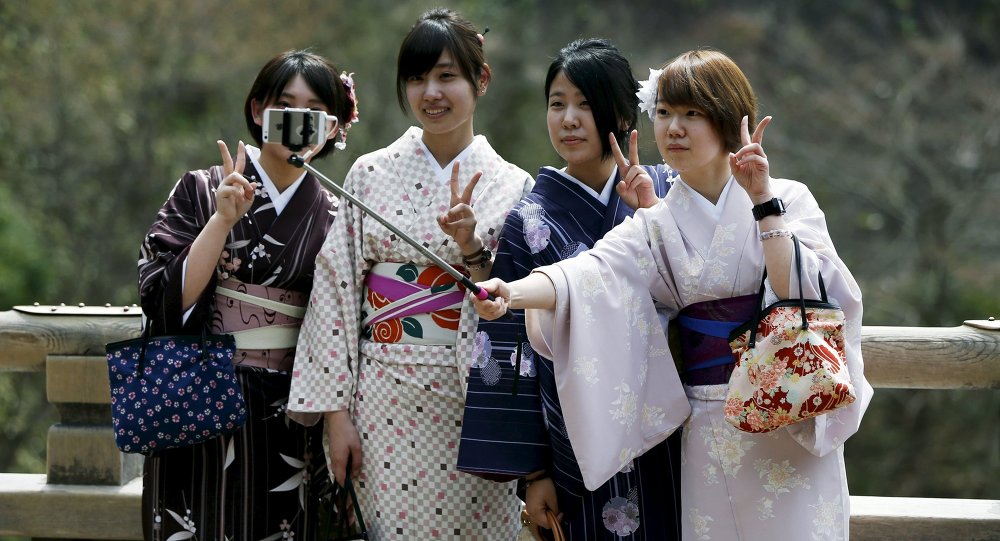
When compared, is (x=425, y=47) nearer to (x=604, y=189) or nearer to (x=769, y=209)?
(x=604, y=189)

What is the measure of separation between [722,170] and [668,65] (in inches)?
11.6

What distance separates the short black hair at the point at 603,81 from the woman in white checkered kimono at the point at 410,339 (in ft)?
0.99

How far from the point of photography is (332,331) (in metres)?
3.08

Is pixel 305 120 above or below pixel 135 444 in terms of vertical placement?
above

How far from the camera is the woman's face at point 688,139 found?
105 inches

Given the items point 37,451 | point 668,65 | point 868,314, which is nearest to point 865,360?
point 668,65

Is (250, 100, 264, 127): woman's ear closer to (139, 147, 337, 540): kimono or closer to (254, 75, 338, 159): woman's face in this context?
(254, 75, 338, 159): woman's face

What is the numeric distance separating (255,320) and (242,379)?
173mm

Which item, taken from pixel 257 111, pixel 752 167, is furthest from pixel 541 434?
pixel 257 111

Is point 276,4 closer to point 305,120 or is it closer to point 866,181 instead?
point 866,181

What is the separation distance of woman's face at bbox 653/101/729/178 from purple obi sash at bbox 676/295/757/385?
0.35m

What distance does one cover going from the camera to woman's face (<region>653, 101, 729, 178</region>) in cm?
267

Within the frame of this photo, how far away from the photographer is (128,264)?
35.4ft

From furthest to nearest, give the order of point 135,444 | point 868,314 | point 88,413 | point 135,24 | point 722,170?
1. point 135,24
2. point 868,314
3. point 88,413
4. point 135,444
5. point 722,170
